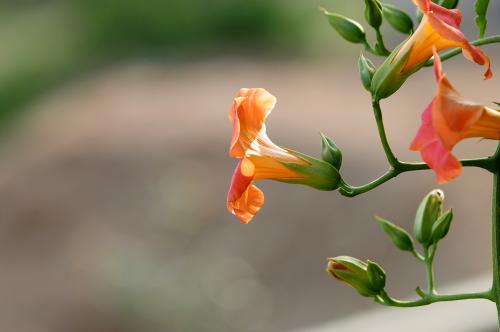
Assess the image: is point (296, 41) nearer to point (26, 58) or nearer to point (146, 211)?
point (26, 58)

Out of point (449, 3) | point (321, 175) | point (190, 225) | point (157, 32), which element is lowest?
point (157, 32)

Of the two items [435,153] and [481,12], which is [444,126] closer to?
[435,153]

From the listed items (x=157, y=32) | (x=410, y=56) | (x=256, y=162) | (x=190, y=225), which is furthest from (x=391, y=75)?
(x=157, y=32)

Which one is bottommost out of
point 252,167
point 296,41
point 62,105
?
point 296,41

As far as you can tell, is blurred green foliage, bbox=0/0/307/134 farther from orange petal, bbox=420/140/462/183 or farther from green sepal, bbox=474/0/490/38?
orange petal, bbox=420/140/462/183

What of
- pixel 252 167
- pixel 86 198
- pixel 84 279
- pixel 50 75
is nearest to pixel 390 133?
→ pixel 86 198
